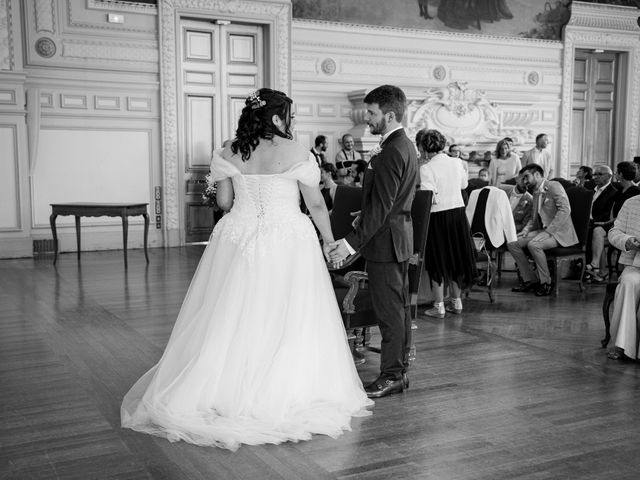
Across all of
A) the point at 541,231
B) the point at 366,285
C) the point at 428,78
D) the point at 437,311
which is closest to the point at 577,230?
the point at 541,231

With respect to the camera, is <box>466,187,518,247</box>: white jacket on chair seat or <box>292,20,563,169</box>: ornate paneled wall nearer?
<box>466,187,518,247</box>: white jacket on chair seat

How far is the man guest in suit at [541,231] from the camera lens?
23.5ft

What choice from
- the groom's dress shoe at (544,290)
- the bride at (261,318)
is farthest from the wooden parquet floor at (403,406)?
the groom's dress shoe at (544,290)

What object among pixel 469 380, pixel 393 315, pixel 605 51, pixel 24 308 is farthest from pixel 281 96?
pixel 605 51

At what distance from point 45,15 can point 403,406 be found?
8151 mm

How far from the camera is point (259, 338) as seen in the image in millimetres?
3570

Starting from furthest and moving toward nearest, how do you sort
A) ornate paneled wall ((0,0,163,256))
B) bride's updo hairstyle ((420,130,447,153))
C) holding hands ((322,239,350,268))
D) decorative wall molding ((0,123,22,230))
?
ornate paneled wall ((0,0,163,256))
decorative wall molding ((0,123,22,230))
bride's updo hairstyle ((420,130,447,153))
holding hands ((322,239,350,268))

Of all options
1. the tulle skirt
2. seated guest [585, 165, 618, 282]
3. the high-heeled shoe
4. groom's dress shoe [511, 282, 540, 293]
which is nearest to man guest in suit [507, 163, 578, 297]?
groom's dress shoe [511, 282, 540, 293]

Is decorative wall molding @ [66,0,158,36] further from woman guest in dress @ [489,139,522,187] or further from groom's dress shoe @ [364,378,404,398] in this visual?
groom's dress shoe @ [364,378,404,398]

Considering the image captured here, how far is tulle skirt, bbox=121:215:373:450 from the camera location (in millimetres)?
3412

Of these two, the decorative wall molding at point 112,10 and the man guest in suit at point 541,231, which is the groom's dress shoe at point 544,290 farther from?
the decorative wall molding at point 112,10

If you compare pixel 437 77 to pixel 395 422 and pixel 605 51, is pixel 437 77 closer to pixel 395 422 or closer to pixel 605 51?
pixel 605 51

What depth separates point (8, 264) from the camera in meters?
9.05

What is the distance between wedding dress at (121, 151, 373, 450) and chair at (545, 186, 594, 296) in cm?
400
